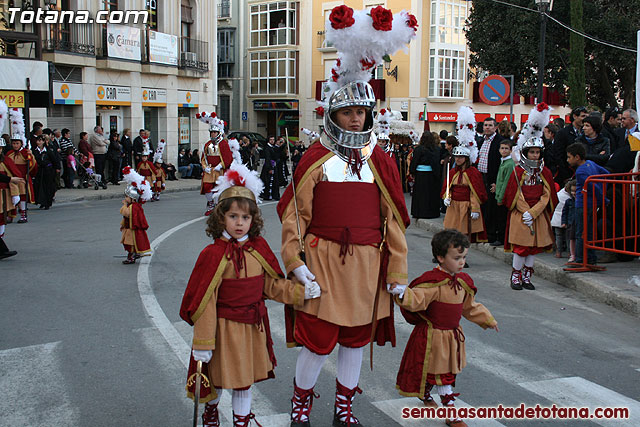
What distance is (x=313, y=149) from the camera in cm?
454

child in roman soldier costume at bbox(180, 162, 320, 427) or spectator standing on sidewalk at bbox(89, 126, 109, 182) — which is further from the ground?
spectator standing on sidewalk at bbox(89, 126, 109, 182)

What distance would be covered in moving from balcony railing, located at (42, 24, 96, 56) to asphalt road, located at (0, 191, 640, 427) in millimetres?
15662

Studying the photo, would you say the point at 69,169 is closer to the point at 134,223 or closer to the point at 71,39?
the point at 71,39

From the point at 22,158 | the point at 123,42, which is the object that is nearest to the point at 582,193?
the point at 22,158

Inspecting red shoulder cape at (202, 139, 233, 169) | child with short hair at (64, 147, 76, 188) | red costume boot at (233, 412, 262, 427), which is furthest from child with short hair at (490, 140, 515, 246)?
child with short hair at (64, 147, 76, 188)

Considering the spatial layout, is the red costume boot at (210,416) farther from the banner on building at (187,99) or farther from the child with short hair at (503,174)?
the banner on building at (187,99)

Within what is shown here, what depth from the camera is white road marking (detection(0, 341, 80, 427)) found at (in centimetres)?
456

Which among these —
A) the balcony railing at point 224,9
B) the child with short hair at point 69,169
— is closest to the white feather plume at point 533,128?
the child with short hair at point 69,169

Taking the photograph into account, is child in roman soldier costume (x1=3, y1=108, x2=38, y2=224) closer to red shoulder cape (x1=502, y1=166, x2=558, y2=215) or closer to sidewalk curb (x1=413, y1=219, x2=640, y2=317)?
sidewalk curb (x1=413, y1=219, x2=640, y2=317)

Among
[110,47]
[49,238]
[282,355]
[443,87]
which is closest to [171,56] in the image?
Answer: [110,47]

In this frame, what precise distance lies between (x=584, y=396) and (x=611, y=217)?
531 cm

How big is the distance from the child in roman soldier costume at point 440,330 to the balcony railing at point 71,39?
2202cm

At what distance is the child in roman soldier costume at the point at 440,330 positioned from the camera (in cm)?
464

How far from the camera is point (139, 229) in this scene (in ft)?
33.0
